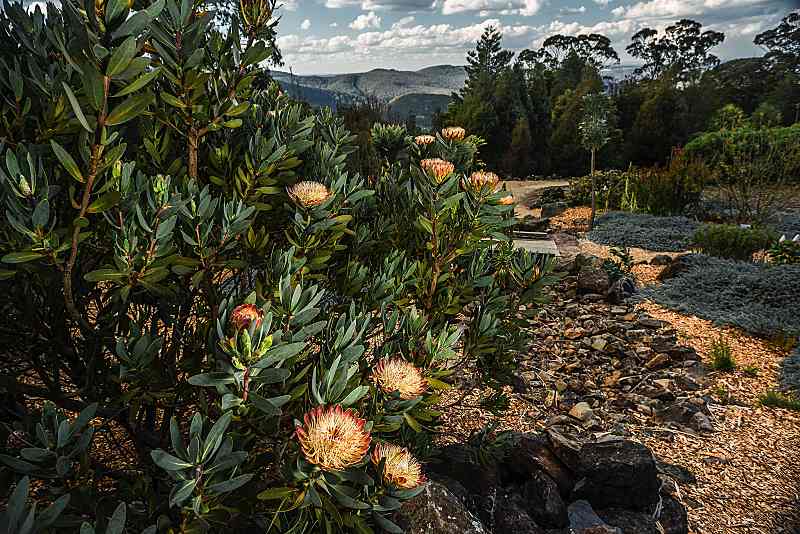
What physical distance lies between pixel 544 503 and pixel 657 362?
2.22 m

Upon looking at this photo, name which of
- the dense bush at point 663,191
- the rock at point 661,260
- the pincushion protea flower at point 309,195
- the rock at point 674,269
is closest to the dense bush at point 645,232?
the dense bush at point 663,191

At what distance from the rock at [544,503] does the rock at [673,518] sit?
434 mm

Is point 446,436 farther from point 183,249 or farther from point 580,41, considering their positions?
point 580,41

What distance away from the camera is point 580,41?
3816 centimetres

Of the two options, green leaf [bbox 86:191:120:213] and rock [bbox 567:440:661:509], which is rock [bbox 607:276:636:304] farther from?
green leaf [bbox 86:191:120:213]

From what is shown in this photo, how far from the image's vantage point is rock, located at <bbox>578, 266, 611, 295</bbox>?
5117mm

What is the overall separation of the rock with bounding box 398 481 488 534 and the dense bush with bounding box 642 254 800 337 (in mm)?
3893

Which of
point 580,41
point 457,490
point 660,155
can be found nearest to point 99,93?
point 457,490

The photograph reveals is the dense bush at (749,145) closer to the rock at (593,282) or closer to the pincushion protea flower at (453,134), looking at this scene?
the rock at (593,282)

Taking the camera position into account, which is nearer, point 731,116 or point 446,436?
point 446,436

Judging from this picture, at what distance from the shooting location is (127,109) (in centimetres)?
80

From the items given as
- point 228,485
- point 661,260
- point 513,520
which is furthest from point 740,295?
point 228,485

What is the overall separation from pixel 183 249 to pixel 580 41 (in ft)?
140

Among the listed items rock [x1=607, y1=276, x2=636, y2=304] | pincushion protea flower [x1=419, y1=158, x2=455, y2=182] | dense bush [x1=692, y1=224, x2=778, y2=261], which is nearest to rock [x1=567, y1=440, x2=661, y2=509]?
pincushion protea flower [x1=419, y1=158, x2=455, y2=182]
